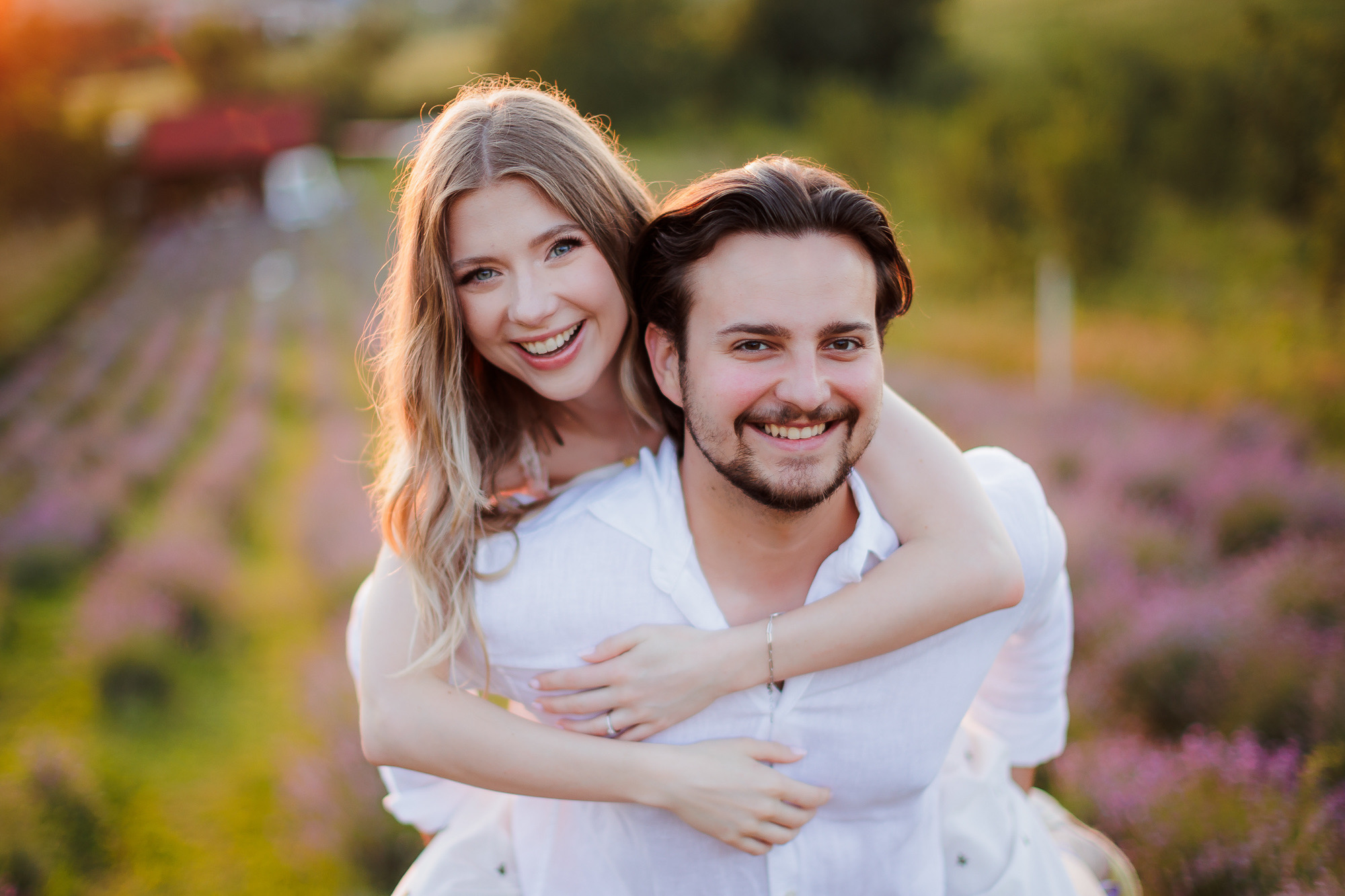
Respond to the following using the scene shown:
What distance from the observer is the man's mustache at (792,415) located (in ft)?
5.49

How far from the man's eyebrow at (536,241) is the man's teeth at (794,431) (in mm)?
764

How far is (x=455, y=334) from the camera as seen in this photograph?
2078 millimetres

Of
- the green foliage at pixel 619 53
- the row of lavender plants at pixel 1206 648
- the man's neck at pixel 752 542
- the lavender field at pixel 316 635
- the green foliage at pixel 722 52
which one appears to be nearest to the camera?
the man's neck at pixel 752 542

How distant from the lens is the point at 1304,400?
21.3ft

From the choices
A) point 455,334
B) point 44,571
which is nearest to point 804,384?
point 455,334

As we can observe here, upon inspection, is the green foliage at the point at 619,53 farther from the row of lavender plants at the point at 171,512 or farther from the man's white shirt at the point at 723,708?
the man's white shirt at the point at 723,708

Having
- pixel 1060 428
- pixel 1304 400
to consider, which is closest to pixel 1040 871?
pixel 1060 428

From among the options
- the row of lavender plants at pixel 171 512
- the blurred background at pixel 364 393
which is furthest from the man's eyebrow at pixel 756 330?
the row of lavender plants at pixel 171 512

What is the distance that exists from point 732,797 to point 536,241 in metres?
1.38

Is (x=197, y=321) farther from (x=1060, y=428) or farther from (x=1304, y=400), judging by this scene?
→ (x=1304, y=400)

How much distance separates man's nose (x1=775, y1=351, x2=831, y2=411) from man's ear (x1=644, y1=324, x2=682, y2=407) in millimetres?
316

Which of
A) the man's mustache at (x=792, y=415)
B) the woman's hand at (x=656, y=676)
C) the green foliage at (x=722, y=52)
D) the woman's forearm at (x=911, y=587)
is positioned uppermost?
the green foliage at (x=722, y=52)

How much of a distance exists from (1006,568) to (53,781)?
4178 mm

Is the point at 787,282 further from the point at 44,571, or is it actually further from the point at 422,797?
the point at 44,571
